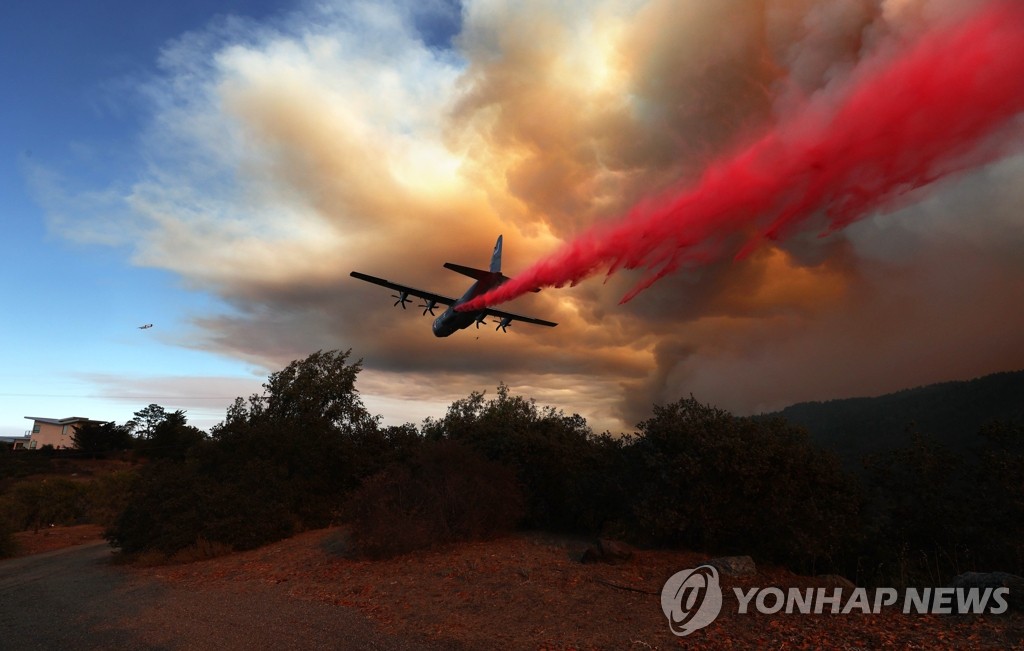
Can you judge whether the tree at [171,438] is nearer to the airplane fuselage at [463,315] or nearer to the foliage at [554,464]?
the airplane fuselage at [463,315]

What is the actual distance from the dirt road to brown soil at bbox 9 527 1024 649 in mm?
582

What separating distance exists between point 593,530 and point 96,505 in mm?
39967

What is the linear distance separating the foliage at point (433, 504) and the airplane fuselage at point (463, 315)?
22.5 ft

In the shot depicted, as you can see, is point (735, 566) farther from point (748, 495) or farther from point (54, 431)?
point (54, 431)

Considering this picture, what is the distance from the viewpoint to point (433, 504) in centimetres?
1566

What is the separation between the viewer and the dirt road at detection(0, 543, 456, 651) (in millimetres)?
8967

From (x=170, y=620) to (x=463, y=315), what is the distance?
17.4m

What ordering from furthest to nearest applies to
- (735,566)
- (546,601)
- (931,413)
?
(931,413) → (735,566) → (546,601)

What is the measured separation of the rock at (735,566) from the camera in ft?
35.5

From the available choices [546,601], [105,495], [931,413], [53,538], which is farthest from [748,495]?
[931,413]

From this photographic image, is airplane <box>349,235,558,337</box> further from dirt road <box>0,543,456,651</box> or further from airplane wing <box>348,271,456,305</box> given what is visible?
dirt road <box>0,543,456,651</box>

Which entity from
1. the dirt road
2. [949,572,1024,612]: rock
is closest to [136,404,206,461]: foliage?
the dirt road

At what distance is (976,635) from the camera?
7434 millimetres

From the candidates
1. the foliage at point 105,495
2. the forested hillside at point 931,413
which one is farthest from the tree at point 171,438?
the forested hillside at point 931,413
